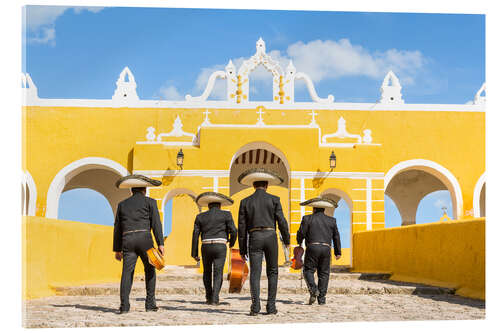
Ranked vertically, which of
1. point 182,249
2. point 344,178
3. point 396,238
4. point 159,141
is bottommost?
point 182,249

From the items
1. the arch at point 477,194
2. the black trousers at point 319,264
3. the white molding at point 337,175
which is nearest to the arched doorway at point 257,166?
the white molding at point 337,175

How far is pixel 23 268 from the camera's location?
597 cm

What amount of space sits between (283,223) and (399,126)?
37.4 feet

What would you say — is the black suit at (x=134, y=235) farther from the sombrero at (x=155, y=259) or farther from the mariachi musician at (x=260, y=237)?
the mariachi musician at (x=260, y=237)

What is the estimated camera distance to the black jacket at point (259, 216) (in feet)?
20.9

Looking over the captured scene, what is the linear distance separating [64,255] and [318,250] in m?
4.40

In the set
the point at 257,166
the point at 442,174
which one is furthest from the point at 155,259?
the point at 257,166

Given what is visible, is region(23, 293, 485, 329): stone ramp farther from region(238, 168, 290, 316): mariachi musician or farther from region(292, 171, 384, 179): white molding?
region(292, 171, 384, 179): white molding

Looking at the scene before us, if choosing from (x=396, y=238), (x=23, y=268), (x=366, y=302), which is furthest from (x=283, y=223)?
(x=396, y=238)

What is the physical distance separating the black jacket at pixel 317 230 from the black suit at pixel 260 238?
1319mm

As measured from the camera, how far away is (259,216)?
6.37 metres

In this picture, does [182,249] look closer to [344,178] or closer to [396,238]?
[344,178]

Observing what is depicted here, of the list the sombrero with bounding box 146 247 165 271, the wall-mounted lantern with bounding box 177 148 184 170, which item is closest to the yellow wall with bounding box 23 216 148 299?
the sombrero with bounding box 146 247 165 271

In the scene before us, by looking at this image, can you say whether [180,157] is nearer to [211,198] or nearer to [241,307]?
[211,198]
